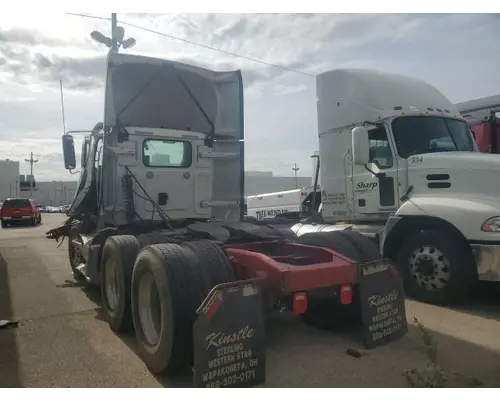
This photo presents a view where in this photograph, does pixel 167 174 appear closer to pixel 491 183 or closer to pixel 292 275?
pixel 292 275

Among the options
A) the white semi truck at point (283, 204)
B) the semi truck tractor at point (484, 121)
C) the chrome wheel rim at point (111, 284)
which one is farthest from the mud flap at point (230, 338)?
the semi truck tractor at point (484, 121)

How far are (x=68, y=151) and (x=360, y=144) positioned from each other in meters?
5.00

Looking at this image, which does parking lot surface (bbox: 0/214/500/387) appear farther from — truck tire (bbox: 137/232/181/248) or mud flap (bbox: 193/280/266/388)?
truck tire (bbox: 137/232/181/248)

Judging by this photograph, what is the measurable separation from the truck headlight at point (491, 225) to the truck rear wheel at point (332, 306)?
1829mm

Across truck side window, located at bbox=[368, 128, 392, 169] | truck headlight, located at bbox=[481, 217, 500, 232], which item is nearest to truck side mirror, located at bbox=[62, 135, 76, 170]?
truck side window, located at bbox=[368, 128, 392, 169]

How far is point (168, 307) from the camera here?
3.69 meters

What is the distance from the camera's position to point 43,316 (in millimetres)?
5922

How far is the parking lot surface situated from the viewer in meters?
3.82

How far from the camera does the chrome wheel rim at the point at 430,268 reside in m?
6.08

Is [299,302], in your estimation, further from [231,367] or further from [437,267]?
[437,267]

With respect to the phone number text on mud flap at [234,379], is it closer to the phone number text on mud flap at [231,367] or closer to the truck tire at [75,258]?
the phone number text on mud flap at [231,367]

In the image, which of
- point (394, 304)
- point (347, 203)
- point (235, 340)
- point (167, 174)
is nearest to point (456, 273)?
point (394, 304)

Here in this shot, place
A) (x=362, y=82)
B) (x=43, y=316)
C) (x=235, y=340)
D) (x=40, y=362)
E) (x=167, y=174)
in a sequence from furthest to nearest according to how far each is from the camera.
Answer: (x=362, y=82)
(x=167, y=174)
(x=43, y=316)
(x=40, y=362)
(x=235, y=340)

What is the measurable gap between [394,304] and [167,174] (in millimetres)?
4013
